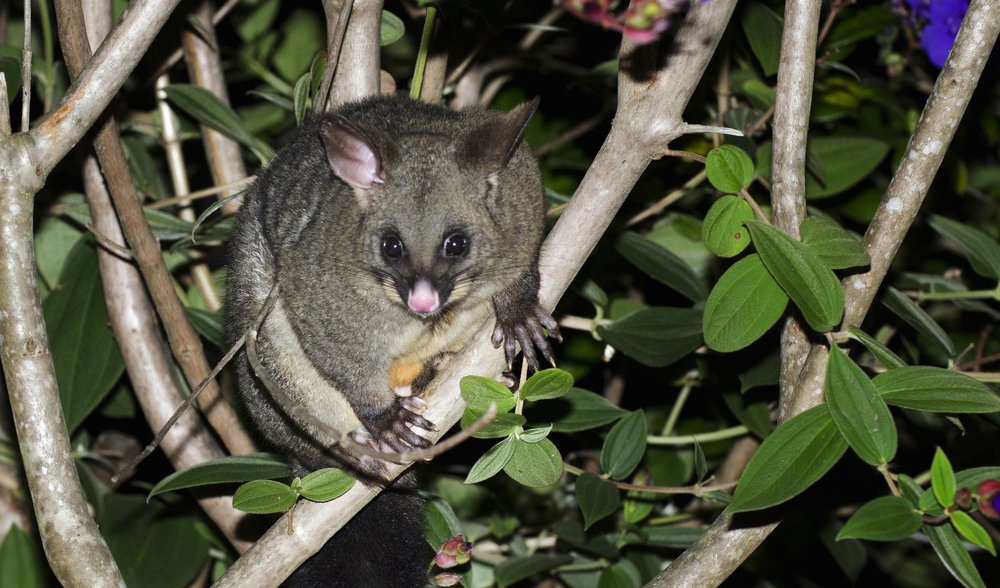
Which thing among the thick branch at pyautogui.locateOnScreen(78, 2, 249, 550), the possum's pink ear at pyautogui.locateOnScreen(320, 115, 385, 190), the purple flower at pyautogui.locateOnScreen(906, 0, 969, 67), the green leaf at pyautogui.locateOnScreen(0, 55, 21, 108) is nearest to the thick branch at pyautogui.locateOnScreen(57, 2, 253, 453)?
the thick branch at pyautogui.locateOnScreen(78, 2, 249, 550)

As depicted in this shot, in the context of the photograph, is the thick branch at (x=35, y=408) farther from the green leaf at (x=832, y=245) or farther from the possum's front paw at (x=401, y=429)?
the green leaf at (x=832, y=245)

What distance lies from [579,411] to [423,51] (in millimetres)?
1120

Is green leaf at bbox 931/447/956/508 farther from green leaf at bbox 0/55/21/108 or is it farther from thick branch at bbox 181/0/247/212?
green leaf at bbox 0/55/21/108

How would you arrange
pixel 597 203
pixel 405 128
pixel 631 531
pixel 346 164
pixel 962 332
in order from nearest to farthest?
pixel 597 203 → pixel 346 164 → pixel 405 128 → pixel 631 531 → pixel 962 332

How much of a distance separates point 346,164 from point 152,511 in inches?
55.3

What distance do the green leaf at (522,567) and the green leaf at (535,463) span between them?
0.85 m

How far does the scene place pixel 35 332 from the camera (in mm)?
2371

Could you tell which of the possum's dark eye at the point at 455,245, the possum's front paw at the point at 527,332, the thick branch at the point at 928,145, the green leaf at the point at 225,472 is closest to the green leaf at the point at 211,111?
the possum's dark eye at the point at 455,245

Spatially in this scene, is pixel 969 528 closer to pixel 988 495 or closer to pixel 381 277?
pixel 988 495

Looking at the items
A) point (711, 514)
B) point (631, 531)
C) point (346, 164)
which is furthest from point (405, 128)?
point (711, 514)

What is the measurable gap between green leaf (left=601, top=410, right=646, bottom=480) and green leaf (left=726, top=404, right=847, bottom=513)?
0.79 metres

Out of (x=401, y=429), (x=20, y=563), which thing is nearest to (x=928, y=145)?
(x=401, y=429)

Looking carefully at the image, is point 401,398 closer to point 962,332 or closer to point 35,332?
point 35,332

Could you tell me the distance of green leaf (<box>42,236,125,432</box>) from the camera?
325cm
